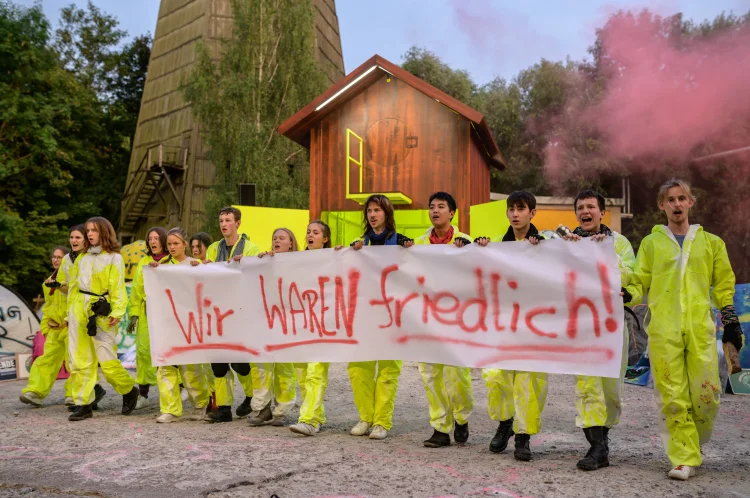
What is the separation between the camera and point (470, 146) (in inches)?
682

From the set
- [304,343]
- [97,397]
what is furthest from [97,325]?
[304,343]

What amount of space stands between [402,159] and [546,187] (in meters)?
16.5

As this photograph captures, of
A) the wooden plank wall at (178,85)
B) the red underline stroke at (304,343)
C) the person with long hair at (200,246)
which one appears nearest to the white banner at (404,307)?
the red underline stroke at (304,343)

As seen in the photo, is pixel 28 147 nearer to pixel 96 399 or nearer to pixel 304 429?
Answer: pixel 96 399

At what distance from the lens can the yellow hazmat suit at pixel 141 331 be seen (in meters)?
7.34

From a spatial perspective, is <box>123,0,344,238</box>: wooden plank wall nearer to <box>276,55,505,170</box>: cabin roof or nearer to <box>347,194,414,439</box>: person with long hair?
<box>276,55,505,170</box>: cabin roof

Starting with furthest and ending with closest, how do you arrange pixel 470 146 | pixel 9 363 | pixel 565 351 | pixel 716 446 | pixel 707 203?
1. pixel 707 203
2. pixel 470 146
3. pixel 9 363
4. pixel 716 446
5. pixel 565 351

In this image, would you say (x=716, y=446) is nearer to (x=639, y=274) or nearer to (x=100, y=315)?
(x=639, y=274)

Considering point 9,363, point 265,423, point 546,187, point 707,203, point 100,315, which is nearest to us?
point 265,423

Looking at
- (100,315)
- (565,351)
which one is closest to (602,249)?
(565,351)

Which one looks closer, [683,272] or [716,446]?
[683,272]

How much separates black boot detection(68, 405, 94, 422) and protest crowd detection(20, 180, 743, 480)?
0.02m

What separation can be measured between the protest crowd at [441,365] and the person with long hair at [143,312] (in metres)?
0.02

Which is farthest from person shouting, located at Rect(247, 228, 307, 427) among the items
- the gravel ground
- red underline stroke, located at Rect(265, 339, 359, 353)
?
red underline stroke, located at Rect(265, 339, 359, 353)
